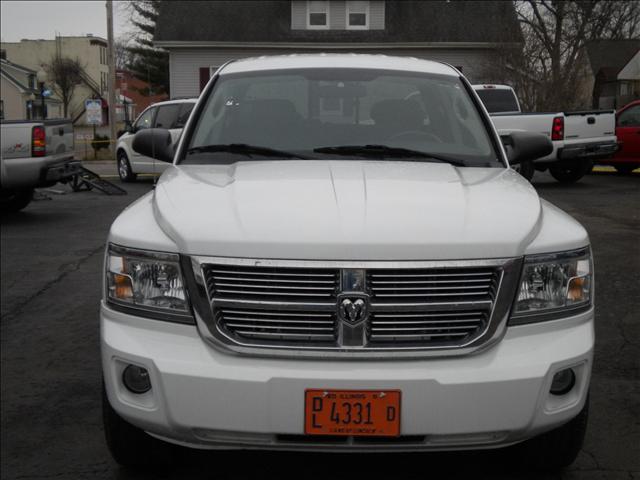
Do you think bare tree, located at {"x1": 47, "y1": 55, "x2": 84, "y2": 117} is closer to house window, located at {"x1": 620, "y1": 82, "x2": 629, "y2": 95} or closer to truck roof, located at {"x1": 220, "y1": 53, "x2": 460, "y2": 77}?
house window, located at {"x1": 620, "y1": 82, "x2": 629, "y2": 95}

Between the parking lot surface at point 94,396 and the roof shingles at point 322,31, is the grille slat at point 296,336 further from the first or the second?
the roof shingles at point 322,31

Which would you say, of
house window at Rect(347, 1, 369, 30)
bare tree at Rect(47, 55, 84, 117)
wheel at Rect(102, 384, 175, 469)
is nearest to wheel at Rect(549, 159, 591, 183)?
wheel at Rect(102, 384, 175, 469)

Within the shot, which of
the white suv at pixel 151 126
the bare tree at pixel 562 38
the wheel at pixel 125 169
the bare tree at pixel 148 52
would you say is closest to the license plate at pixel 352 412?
the white suv at pixel 151 126

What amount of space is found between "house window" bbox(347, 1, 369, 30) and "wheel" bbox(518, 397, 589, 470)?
33074mm

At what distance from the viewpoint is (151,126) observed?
754 inches

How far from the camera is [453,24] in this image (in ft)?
117

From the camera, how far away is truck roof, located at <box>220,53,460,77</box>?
16.7ft

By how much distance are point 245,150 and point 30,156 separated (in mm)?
9033

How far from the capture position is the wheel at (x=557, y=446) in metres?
3.55

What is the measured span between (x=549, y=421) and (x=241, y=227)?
4.01 ft

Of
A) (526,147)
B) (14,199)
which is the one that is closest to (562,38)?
(14,199)

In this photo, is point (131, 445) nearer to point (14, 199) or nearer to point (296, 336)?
point (296, 336)

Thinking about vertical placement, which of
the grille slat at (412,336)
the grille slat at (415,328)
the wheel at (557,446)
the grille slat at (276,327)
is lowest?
Result: the wheel at (557,446)

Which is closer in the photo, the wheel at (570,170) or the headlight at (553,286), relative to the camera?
the headlight at (553,286)
